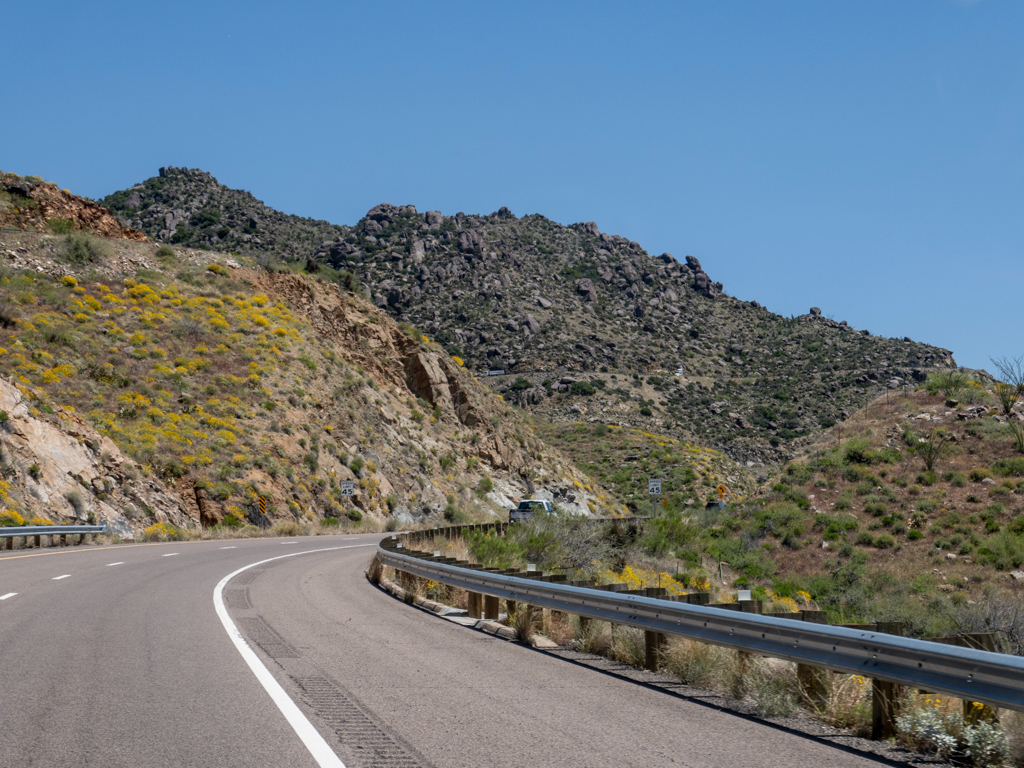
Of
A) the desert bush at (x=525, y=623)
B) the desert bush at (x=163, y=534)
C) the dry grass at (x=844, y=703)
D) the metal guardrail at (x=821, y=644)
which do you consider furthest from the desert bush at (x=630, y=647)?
the desert bush at (x=163, y=534)

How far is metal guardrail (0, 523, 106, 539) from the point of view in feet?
76.1

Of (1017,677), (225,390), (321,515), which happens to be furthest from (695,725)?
(225,390)

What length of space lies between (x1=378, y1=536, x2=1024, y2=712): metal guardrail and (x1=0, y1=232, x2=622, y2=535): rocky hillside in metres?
23.5

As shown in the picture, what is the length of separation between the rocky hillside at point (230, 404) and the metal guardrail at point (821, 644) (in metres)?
23.5

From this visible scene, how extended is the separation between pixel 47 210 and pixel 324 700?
187ft

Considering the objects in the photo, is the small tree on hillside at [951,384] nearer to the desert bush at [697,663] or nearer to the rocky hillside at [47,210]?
the desert bush at [697,663]

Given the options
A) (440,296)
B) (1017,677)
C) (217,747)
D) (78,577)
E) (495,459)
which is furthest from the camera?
(440,296)

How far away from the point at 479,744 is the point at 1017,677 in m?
3.17

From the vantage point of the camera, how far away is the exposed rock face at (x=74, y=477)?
27547 millimetres

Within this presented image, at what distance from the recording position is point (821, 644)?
611cm

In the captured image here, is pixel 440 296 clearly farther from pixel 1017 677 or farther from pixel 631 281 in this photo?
pixel 1017 677

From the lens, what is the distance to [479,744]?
5527 mm

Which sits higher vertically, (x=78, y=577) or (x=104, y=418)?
(x=104, y=418)

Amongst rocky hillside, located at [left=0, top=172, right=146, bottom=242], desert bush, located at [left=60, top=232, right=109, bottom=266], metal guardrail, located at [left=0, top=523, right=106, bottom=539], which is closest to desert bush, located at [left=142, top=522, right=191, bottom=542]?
metal guardrail, located at [left=0, top=523, right=106, bottom=539]
